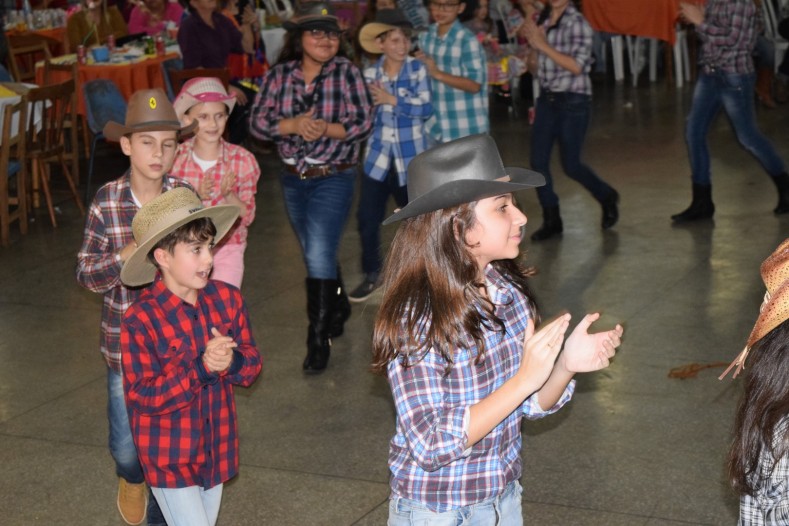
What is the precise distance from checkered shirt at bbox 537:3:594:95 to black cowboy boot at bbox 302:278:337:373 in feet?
9.26

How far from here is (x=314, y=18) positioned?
580 cm

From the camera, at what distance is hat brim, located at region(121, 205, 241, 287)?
358 cm

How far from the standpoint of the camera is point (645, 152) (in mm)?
11102

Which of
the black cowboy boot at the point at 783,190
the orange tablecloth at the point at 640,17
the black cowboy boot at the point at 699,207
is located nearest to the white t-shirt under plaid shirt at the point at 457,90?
the black cowboy boot at the point at 699,207

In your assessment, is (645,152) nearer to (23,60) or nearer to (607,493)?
(607,493)

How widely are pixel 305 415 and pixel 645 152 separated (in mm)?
6482

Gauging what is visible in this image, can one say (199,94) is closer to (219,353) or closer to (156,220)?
(156,220)

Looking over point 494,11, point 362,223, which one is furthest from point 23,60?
point 362,223

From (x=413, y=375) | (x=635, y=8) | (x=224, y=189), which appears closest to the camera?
(x=413, y=375)

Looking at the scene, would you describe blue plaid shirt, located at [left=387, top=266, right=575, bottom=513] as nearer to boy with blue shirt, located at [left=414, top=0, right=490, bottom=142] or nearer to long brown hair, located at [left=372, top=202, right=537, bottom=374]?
long brown hair, located at [left=372, top=202, right=537, bottom=374]

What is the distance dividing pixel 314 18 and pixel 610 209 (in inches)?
134

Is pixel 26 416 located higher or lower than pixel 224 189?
lower

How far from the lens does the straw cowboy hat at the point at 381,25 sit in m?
6.88

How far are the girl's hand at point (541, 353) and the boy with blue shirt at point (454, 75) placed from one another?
15.9ft
